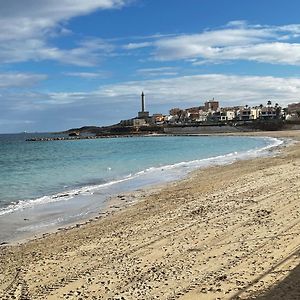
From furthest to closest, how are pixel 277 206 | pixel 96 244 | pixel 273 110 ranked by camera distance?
pixel 273 110, pixel 277 206, pixel 96 244

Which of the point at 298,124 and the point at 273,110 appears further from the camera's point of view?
the point at 273,110

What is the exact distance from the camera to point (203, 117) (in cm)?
16800

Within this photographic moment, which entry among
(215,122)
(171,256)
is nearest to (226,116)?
(215,122)

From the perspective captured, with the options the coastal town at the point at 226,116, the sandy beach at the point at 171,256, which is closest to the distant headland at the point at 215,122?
the coastal town at the point at 226,116

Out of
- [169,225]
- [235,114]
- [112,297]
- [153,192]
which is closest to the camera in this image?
[112,297]

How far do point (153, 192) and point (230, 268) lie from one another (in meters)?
9.43

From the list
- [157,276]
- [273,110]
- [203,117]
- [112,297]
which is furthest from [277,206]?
[203,117]

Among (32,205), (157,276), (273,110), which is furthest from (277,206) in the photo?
(273,110)

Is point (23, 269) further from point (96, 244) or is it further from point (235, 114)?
point (235, 114)

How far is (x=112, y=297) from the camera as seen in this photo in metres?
5.18

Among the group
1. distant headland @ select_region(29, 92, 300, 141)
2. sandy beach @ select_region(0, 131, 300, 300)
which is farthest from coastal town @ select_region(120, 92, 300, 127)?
sandy beach @ select_region(0, 131, 300, 300)

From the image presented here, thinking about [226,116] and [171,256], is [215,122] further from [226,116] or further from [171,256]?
[171,256]

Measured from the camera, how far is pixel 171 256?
6691 mm

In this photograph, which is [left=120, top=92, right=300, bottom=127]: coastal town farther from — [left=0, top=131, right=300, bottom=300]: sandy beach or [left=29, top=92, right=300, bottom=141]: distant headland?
[left=0, top=131, right=300, bottom=300]: sandy beach
